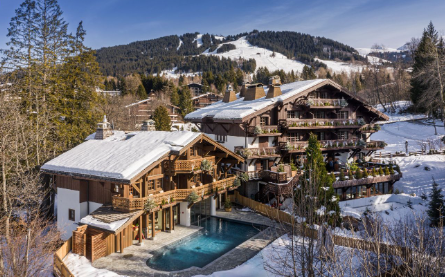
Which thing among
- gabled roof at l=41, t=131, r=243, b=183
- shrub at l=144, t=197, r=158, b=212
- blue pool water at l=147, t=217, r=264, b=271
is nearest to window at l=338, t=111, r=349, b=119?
gabled roof at l=41, t=131, r=243, b=183

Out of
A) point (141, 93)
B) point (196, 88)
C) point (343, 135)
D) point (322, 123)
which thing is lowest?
point (343, 135)

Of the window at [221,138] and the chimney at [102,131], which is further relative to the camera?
the window at [221,138]

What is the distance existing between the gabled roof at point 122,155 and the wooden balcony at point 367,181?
11799 millimetres

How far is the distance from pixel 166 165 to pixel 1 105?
11.1 metres

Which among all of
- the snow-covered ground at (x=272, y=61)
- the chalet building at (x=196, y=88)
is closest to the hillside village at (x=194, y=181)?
the chalet building at (x=196, y=88)

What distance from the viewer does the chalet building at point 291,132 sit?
29.6m

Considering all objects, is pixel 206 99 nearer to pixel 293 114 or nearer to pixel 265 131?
pixel 293 114

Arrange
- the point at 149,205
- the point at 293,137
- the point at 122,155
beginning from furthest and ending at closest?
the point at 293,137 → the point at 122,155 → the point at 149,205

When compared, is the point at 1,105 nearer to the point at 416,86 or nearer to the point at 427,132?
the point at 427,132

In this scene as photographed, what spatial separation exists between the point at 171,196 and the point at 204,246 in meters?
4.16

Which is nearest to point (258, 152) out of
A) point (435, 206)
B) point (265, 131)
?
point (265, 131)

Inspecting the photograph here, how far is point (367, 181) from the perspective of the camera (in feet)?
99.1

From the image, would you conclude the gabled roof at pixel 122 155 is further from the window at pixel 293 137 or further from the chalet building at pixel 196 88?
the chalet building at pixel 196 88

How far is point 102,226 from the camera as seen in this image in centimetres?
1853
